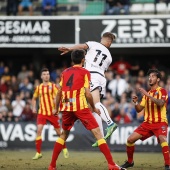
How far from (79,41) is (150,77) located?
1014 cm

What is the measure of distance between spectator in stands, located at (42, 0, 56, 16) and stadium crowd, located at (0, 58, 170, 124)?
2122 millimetres

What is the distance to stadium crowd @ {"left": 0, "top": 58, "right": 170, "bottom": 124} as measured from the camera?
19.4 meters

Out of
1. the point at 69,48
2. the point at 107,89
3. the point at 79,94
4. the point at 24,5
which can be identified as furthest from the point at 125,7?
the point at 79,94

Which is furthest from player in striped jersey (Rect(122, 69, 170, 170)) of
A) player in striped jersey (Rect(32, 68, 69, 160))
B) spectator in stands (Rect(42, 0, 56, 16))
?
spectator in stands (Rect(42, 0, 56, 16))

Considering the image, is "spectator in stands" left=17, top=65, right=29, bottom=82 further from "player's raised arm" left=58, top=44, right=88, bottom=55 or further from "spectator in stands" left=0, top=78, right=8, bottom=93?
"player's raised arm" left=58, top=44, right=88, bottom=55

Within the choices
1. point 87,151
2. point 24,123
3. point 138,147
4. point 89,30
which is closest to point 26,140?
point 24,123

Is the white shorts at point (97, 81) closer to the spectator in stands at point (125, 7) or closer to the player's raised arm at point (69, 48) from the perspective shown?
the player's raised arm at point (69, 48)

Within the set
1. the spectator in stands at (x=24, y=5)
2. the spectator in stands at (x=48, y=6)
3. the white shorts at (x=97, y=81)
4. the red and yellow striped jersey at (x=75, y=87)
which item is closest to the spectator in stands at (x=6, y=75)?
the spectator in stands at (x=24, y=5)

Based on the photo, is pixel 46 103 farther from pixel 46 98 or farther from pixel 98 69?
pixel 98 69

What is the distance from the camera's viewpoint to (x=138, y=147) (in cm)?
1819

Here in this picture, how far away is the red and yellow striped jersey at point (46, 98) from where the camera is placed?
15.1 m

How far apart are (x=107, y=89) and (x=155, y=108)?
9.64m

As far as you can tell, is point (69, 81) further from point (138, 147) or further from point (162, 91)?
point (138, 147)

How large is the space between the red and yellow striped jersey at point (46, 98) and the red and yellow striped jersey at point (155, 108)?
3.95 m
